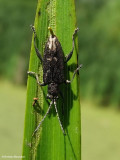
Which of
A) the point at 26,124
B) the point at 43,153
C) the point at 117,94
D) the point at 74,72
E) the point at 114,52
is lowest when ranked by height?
the point at 43,153

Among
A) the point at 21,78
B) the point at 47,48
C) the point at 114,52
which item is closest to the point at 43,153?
the point at 47,48

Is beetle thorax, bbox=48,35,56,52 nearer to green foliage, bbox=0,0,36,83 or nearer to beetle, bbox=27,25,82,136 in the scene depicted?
beetle, bbox=27,25,82,136

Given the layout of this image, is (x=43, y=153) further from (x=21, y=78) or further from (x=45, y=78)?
(x=21, y=78)

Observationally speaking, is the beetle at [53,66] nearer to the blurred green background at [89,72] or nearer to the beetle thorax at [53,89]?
the beetle thorax at [53,89]

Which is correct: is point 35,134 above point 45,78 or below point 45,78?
below

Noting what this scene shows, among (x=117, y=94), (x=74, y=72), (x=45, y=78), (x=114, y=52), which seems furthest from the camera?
(x=117, y=94)

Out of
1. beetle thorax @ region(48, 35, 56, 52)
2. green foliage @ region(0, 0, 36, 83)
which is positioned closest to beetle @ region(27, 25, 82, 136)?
beetle thorax @ region(48, 35, 56, 52)

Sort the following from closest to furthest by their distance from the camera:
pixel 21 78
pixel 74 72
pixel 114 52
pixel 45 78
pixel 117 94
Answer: pixel 74 72 < pixel 45 78 < pixel 114 52 < pixel 117 94 < pixel 21 78
